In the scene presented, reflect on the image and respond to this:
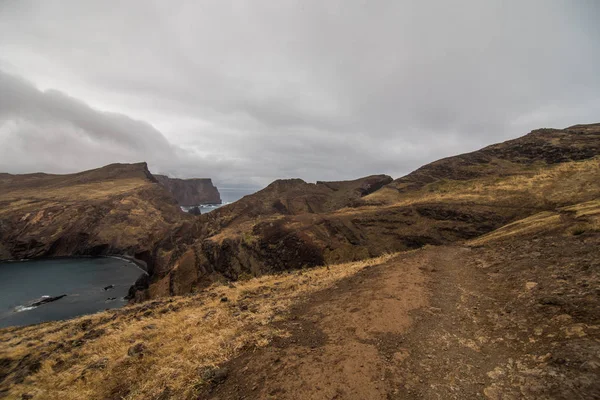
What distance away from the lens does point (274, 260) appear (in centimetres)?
3550

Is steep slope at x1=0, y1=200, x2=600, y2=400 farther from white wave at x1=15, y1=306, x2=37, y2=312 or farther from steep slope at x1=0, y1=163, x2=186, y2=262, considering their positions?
steep slope at x1=0, y1=163, x2=186, y2=262

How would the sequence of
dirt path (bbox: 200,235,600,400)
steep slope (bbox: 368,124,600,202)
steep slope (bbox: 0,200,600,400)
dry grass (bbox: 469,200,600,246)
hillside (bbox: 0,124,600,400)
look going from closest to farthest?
1. dirt path (bbox: 200,235,600,400)
2. steep slope (bbox: 0,200,600,400)
3. hillside (bbox: 0,124,600,400)
4. dry grass (bbox: 469,200,600,246)
5. steep slope (bbox: 368,124,600,202)

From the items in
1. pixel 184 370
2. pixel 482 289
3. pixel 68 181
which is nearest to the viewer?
pixel 184 370

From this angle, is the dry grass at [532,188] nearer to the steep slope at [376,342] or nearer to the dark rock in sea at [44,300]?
the steep slope at [376,342]

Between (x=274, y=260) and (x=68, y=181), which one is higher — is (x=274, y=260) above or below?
below

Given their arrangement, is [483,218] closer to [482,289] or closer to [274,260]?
[482,289]

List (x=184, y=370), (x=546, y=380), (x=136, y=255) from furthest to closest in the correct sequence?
1. (x=136, y=255)
2. (x=184, y=370)
3. (x=546, y=380)

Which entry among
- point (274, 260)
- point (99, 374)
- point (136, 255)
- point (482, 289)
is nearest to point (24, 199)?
point (136, 255)

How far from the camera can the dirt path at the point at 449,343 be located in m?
6.85

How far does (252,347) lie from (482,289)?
486 inches

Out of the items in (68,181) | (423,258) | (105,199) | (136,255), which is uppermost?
(68,181)

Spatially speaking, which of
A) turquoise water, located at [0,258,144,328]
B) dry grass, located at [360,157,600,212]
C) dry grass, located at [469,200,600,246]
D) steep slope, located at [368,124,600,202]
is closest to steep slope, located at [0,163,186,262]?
turquoise water, located at [0,258,144,328]

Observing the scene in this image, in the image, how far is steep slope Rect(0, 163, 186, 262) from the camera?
362 ft

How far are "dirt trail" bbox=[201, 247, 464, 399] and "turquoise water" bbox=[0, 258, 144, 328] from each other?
63927 mm
